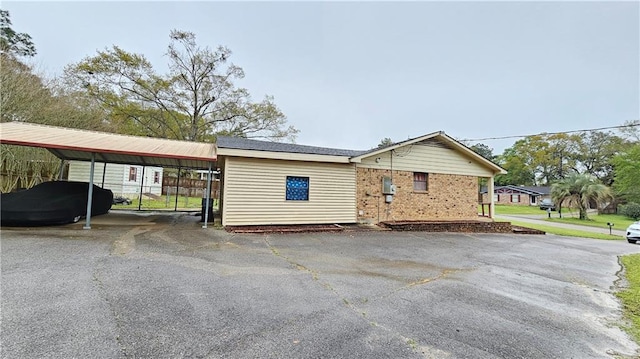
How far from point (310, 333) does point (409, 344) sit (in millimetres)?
933

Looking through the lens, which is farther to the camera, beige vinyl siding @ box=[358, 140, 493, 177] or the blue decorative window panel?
beige vinyl siding @ box=[358, 140, 493, 177]

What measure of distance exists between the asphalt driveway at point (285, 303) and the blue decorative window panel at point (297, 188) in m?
3.45

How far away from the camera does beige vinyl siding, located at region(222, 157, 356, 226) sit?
8930 mm

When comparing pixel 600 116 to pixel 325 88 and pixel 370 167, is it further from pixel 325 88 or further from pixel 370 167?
pixel 370 167

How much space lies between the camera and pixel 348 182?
10.7 metres

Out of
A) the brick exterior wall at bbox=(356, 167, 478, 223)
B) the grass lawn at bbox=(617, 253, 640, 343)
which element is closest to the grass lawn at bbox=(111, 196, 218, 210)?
the brick exterior wall at bbox=(356, 167, 478, 223)

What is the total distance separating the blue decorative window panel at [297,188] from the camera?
9.80 meters

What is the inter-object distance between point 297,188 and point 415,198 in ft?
17.7

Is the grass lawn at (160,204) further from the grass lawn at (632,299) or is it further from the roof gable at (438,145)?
the grass lawn at (632,299)

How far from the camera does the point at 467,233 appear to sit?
36.9ft

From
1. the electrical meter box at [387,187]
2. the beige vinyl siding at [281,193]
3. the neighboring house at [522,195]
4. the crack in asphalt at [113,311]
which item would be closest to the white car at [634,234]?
the electrical meter box at [387,187]

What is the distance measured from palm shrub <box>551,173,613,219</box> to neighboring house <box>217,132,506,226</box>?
1745 centimetres

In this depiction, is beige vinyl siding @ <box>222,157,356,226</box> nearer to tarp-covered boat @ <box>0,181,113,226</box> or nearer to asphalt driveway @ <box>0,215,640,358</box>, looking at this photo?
asphalt driveway @ <box>0,215,640,358</box>

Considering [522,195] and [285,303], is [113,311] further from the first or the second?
[522,195]
